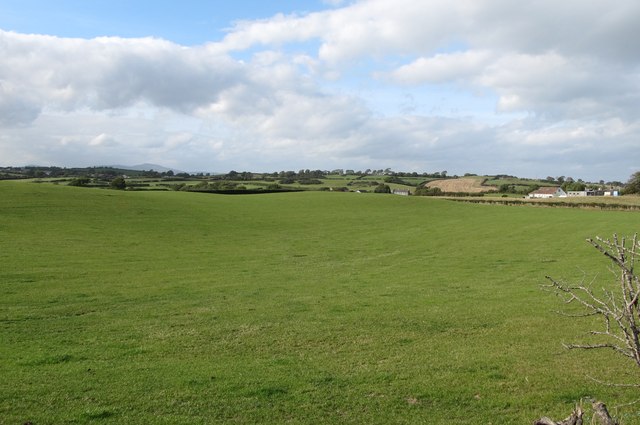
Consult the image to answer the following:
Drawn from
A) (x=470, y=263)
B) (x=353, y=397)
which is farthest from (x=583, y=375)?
(x=470, y=263)

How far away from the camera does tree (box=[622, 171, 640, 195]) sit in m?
128

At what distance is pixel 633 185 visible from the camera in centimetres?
12975

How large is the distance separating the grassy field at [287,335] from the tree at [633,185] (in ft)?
368

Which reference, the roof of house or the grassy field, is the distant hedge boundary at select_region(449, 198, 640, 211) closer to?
the grassy field

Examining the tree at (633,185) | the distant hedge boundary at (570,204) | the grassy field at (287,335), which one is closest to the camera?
the grassy field at (287,335)

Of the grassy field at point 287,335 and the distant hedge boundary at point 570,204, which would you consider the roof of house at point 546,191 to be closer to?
the distant hedge boundary at point 570,204

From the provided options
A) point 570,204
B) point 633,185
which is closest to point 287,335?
point 570,204

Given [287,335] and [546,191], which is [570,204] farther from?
[287,335]

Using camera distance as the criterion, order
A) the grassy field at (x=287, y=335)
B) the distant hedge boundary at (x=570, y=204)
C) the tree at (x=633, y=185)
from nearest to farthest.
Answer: the grassy field at (x=287, y=335) → the distant hedge boundary at (x=570, y=204) → the tree at (x=633, y=185)

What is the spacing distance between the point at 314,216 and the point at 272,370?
168 feet

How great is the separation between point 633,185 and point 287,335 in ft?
472

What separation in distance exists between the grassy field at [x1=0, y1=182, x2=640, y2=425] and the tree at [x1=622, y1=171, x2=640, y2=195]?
112273 millimetres

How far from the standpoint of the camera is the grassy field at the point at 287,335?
A: 28.0ft

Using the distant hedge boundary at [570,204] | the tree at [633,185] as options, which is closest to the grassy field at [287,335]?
the distant hedge boundary at [570,204]
